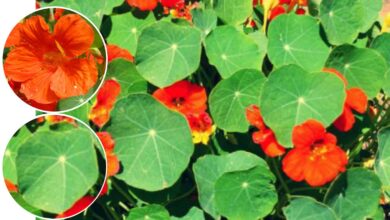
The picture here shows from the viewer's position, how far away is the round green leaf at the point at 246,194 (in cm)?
167

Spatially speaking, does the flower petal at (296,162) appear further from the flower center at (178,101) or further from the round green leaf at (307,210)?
the flower center at (178,101)

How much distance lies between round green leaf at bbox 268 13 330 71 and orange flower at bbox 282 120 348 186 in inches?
9.5

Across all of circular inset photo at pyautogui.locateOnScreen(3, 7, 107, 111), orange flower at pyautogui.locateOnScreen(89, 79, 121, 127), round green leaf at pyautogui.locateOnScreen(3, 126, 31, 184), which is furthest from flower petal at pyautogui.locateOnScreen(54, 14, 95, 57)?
round green leaf at pyautogui.locateOnScreen(3, 126, 31, 184)

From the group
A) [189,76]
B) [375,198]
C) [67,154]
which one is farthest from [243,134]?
[67,154]

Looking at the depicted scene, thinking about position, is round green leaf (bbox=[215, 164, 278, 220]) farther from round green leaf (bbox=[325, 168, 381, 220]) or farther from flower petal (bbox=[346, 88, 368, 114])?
flower petal (bbox=[346, 88, 368, 114])

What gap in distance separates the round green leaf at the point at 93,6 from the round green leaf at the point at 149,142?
0.38 metres

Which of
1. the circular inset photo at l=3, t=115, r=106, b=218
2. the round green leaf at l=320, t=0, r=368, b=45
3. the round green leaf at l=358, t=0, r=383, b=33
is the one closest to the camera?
the circular inset photo at l=3, t=115, r=106, b=218

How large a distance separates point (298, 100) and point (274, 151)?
0.46ft

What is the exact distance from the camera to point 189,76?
1860mm

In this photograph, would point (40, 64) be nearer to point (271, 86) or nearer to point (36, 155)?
point (36, 155)

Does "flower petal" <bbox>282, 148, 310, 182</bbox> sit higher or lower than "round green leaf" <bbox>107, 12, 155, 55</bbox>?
lower

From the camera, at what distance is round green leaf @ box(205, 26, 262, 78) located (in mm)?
1789

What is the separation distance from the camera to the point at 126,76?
1.84 metres

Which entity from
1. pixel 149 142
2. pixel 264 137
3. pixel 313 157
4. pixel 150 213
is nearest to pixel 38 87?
pixel 149 142
